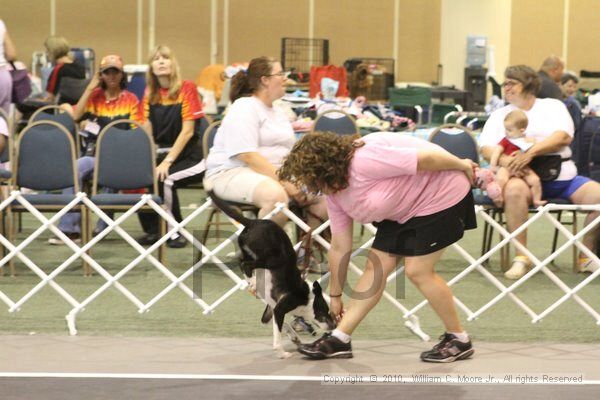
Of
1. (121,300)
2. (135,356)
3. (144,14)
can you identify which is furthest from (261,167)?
(144,14)

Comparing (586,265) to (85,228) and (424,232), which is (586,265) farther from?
(85,228)

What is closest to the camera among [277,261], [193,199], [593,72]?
[277,261]

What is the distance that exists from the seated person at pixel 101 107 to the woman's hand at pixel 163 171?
543mm

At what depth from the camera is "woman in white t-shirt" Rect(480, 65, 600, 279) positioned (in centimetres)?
504

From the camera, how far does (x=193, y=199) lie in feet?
25.7

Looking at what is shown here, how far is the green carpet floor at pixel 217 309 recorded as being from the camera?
13.7ft

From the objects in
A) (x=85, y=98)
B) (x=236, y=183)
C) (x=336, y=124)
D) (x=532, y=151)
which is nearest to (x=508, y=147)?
(x=532, y=151)

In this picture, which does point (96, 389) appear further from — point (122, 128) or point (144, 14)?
point (144, 14)

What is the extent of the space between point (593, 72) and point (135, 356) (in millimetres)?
10995

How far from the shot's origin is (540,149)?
5.03 meters

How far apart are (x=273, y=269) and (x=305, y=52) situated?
34.0 ft

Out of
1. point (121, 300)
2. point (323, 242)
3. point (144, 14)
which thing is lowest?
point (121, 300)

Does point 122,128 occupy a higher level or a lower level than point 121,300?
higher

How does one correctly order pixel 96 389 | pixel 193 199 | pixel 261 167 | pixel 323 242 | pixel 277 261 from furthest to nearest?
pixel 193 199 → pixel 261 167 → pixel 323 242 → pixel 277 261 → pixel 96 389
